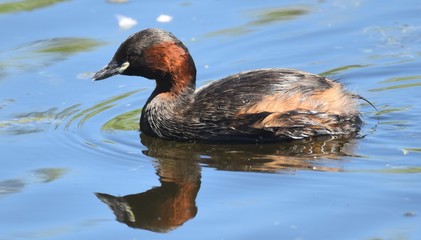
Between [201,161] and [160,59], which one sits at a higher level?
[160,59]

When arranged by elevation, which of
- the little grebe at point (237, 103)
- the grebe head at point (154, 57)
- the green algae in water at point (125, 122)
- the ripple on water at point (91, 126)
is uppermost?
the grebe head at point (154, 57)

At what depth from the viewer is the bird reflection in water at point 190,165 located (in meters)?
7.35

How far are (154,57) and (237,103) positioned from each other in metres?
0.97

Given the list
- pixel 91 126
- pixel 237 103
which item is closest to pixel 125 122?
pixel 91 126

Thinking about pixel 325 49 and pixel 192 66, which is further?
pixel 325 49

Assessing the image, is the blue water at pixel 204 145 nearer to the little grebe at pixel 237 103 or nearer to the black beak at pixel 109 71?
the little grebe at pixel 237 103

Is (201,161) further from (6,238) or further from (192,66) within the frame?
(6,238)

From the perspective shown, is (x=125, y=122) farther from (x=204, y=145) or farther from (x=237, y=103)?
(x=237, y=103)

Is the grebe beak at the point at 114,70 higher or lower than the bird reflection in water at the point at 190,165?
higher

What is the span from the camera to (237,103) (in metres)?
8.87

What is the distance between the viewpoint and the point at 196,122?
9.05m

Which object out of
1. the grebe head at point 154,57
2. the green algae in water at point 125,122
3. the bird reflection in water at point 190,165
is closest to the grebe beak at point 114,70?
the grebe head at point 154,57

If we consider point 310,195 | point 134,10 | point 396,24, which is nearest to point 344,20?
point 396,24

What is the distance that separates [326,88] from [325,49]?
2220 mm
